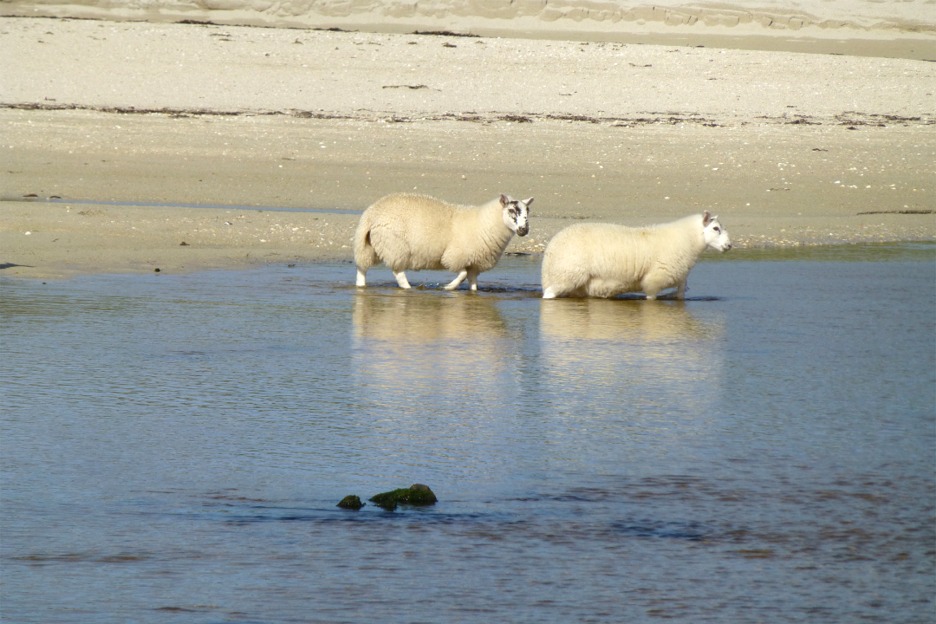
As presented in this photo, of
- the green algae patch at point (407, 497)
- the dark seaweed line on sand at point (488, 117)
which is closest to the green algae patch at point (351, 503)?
the green algae patch at point (407, 497)

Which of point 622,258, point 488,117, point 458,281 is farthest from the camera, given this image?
point 488,117

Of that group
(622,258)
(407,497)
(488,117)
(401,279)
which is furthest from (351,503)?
(488,117)

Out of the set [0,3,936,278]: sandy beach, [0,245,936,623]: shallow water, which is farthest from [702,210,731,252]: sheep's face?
[0,3,936,278]: sandy beach

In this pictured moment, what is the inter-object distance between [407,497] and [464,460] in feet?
2.84

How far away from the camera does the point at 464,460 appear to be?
7516 millimetres

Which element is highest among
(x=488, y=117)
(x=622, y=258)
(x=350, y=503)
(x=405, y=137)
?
(x=488, y=117)

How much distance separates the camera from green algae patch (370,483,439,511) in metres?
6.67

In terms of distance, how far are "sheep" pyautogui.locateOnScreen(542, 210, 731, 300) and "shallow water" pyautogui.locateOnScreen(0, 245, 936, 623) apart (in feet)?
1.88

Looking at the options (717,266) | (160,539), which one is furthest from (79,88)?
(160,539)

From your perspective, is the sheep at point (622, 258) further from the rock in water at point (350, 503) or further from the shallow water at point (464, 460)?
the rock in water at point (350, 503)

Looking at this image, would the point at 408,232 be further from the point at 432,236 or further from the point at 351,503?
the point at 351,503

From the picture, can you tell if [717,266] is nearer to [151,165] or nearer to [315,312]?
[315,312]

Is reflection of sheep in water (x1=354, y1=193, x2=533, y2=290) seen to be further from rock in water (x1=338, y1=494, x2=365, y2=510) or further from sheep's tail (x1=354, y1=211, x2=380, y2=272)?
rock in water (x1=338, y1=494, x2=365, y2=510)

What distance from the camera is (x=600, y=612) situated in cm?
541
